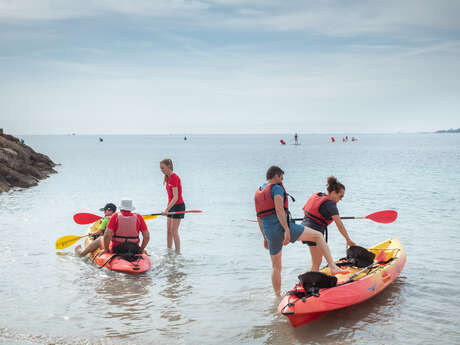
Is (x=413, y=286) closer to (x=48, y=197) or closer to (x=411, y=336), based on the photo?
(x=411, y=336)

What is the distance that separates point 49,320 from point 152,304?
149 cm

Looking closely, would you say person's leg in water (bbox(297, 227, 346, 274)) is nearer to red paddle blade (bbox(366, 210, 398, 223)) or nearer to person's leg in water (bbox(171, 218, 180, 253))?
red paddle blade (bbox(366, 210, 398, 223))

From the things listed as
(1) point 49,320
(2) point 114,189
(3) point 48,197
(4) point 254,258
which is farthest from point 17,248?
(2) point 114,189

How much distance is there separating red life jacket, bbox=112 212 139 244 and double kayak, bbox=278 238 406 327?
3380mm

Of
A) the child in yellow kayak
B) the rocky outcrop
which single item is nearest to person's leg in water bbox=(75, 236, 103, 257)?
the child in yellow kayak

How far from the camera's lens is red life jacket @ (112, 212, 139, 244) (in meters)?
8.31

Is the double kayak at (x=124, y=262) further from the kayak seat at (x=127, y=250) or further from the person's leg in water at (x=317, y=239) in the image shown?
the person's leg in water at (x=317, y=239)

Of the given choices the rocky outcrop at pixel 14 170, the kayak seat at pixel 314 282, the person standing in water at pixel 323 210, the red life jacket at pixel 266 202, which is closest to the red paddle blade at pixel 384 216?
the person standing in water at pixel 323 210

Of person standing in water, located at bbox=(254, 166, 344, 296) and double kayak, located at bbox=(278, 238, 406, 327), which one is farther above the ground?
person standing in water, located at bbox=(254, 166, 344, 296)

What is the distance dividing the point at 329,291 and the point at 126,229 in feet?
13.2

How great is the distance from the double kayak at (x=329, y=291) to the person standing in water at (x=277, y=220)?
45 centimetres

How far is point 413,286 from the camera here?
7.87 metres

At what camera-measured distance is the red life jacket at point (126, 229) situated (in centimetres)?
831

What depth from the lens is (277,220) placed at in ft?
20.9
